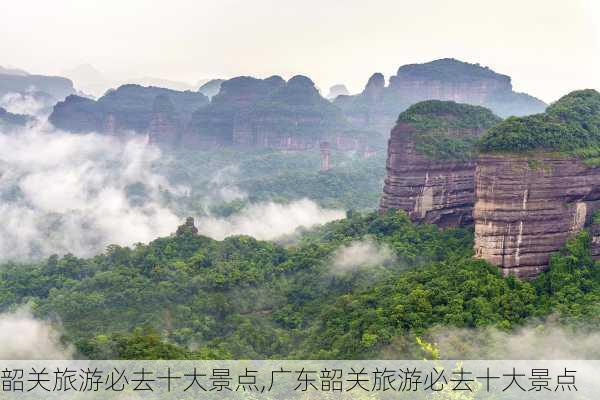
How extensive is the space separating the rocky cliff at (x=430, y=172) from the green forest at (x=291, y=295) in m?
2.26

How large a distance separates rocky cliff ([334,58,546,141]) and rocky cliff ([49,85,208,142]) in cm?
4892

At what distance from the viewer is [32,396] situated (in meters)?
35.6

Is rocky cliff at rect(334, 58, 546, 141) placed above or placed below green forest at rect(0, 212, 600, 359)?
above

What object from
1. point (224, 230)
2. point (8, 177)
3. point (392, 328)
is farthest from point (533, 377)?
point (8, 177)

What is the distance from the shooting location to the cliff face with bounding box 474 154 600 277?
43.2 meters

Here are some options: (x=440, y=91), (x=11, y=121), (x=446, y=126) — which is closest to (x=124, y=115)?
(x=11, y=121)

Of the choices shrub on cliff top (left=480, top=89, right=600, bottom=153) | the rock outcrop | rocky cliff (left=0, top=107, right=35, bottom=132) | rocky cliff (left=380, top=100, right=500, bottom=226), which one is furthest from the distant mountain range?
shrub on cliff top (left=480, top=89, right=600, bottom=153)

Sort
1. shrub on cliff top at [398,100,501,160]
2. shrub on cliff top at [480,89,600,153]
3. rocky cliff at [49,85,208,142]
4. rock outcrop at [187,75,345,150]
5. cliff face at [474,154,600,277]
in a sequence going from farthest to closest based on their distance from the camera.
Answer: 1. rocky cliff at [49,85,208,142]
2. rock outcrop at [187,75,345,150]
3. shrub on cliff top at [398,100,501,160]
4. shrub on cliff top at [480,89,600,153]
5. cliff face at [474,154,600,277]

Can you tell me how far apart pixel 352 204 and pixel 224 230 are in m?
23.1

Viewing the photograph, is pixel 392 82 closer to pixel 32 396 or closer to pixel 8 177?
pixel 8 177

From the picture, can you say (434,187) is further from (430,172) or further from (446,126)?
(446,126)

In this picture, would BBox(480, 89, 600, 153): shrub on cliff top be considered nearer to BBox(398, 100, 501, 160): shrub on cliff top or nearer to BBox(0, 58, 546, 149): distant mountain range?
BBox(398, 100, 501, 160): shrub on cliff top

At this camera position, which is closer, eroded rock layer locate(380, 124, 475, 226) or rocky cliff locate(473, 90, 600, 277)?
rocky cliff locate(473, 90, 600, 277)

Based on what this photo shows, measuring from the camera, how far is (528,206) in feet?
142
